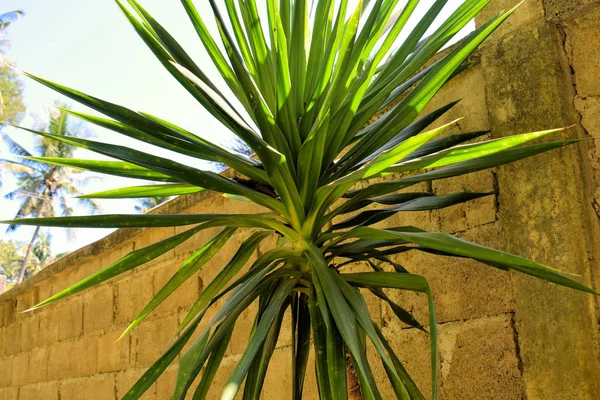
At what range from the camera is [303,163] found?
1498 millimetres

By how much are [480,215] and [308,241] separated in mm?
560

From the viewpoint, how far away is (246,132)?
4.50 feet

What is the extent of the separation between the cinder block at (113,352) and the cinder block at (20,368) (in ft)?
3.89

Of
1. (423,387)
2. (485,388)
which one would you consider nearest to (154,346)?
(423,387)

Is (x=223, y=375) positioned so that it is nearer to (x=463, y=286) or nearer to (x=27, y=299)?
(x=463, y=286)

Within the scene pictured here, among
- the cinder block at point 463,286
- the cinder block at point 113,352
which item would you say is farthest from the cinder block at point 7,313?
the cinder block at point 463,286

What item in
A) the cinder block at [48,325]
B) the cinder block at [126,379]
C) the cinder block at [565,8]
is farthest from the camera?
the cinder block at [48,325]

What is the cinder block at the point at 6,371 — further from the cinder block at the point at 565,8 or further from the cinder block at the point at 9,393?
the cinder block at the point at 565,8

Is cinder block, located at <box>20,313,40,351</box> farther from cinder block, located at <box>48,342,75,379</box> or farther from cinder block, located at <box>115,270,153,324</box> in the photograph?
cinder block, located at <box>115,270,153,324</box>

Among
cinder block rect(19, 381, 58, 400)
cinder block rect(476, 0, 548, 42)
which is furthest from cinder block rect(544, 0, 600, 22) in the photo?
cinder block rect(19, 381, 58, 400)

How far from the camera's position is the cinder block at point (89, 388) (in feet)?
11.4

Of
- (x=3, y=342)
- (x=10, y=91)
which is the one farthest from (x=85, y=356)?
(x=10, y=91)

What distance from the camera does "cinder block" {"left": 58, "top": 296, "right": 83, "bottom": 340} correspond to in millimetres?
3956

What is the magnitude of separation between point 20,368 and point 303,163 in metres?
3.87
